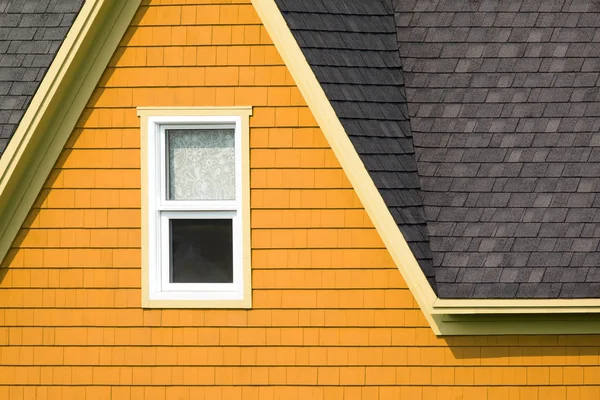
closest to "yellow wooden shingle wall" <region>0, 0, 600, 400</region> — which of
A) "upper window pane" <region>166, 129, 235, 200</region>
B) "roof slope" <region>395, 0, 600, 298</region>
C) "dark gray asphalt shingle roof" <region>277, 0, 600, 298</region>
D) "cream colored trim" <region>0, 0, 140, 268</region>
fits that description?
"cream colored trim" <region>0, 0, 140, 268</region>

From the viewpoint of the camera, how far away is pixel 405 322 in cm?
1010

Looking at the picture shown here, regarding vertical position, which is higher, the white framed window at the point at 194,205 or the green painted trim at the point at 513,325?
the white framed window at the point at 194,205

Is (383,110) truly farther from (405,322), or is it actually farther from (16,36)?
(16,36)

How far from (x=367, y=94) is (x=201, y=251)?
6.55 ft

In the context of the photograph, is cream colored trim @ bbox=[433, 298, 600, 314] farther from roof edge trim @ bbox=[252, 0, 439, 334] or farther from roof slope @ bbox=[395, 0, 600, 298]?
roof edge trim @ bbox=[252, 0, 439, 334]

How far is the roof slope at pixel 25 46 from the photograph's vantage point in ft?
33.2

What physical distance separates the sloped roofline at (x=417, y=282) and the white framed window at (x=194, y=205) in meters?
0.64

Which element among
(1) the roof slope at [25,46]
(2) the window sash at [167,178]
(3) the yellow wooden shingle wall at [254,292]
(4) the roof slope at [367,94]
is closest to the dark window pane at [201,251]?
(2) the window sash at [167,178]

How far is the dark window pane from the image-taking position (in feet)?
33.6

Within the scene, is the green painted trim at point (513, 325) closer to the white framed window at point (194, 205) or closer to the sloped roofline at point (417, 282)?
the sloped roofline at point (417, 282)

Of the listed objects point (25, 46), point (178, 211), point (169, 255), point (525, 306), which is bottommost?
point (525, 306)

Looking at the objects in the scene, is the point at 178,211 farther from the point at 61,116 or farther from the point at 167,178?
the point at 61,116

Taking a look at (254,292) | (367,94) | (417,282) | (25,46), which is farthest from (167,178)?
(417,282)

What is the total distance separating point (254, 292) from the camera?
397 inches
